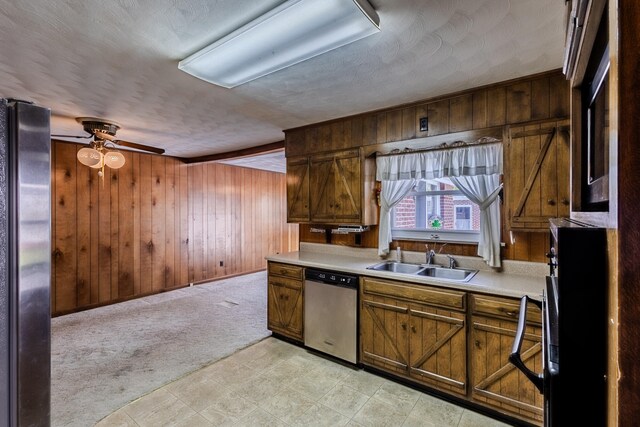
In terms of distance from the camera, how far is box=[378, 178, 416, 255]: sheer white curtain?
3176 millimetres

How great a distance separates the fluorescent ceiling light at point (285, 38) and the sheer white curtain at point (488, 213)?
173 centimetres

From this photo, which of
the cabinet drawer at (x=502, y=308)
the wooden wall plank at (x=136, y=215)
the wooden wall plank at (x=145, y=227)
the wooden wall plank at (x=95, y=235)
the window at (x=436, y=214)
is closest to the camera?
the cabinet drawer at (x=502, y=308)

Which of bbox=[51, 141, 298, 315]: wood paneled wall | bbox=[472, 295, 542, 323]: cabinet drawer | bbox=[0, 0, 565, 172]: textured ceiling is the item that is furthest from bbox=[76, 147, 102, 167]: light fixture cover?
bbox=[472, 295, 542, 323]: cabinet drawer

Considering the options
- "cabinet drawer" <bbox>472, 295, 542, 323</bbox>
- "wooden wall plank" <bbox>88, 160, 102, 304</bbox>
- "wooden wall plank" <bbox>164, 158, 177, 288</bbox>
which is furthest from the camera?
"wooden wall plank" <bbox>164, 158, 177, 288</bbox>

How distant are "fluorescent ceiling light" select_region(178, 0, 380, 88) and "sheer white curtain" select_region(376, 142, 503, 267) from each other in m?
1.62

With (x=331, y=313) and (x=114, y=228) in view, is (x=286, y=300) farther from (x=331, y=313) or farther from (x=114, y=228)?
(x=114, y=228)

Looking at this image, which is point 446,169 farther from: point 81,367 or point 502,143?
point 81,367

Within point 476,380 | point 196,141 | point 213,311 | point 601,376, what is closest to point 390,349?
point 476,380

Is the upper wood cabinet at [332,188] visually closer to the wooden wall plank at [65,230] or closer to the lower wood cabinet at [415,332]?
the lower wood cabinet at [415,332]

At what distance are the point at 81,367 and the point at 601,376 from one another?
3.83 metres

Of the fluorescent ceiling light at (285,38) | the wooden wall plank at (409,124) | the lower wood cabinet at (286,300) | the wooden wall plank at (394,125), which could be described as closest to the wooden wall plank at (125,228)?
the lower wood cabinet at (286,300)

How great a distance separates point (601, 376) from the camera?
61 cm

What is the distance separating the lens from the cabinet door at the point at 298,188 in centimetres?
364

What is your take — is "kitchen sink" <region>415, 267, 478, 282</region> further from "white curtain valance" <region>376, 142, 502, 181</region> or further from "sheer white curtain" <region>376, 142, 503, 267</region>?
"white curtain valance" <region>376, 142, 502, 181</region>
